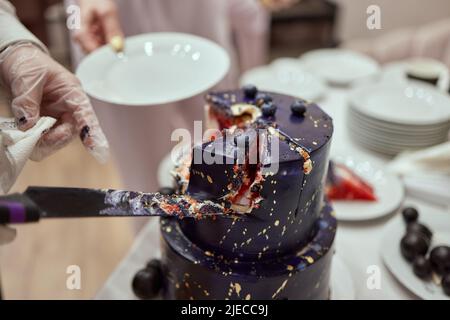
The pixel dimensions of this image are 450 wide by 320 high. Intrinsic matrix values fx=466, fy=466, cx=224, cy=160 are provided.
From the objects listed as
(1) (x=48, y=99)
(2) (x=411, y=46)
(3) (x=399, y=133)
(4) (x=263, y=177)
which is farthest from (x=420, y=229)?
(2) (x=411, y=46)

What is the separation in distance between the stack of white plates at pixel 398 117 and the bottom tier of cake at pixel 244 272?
0.59 meters

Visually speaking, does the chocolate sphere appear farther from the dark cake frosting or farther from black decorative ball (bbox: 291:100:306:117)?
black decorative ball (bbox: 291:100:306:117)

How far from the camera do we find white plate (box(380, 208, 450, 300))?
35.2 inches

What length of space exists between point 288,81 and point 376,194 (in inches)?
26.4

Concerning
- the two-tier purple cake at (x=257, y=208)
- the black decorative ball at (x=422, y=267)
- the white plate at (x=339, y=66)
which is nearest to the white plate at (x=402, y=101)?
the white plate at (x=339, y=66)

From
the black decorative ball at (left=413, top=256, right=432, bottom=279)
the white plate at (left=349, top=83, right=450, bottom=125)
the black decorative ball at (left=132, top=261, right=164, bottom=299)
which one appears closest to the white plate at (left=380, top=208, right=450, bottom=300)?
the black decorative ball at (left=413, top=256, right=432, bottom=279)

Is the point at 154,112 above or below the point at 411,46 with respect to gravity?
above

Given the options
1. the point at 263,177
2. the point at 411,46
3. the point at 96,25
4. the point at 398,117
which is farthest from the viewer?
the point at 411,46

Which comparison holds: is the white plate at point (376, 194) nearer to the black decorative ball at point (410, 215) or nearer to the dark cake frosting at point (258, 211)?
the black decorative ball at point (410, 215)

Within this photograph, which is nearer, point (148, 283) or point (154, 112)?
point (148, 283)

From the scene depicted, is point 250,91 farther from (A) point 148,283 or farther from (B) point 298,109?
(A) point 148,283

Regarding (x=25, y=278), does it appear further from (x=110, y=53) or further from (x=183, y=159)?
(x=183, y=159)

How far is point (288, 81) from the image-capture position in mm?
1710

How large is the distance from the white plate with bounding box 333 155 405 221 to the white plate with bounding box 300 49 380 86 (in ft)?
1.83
